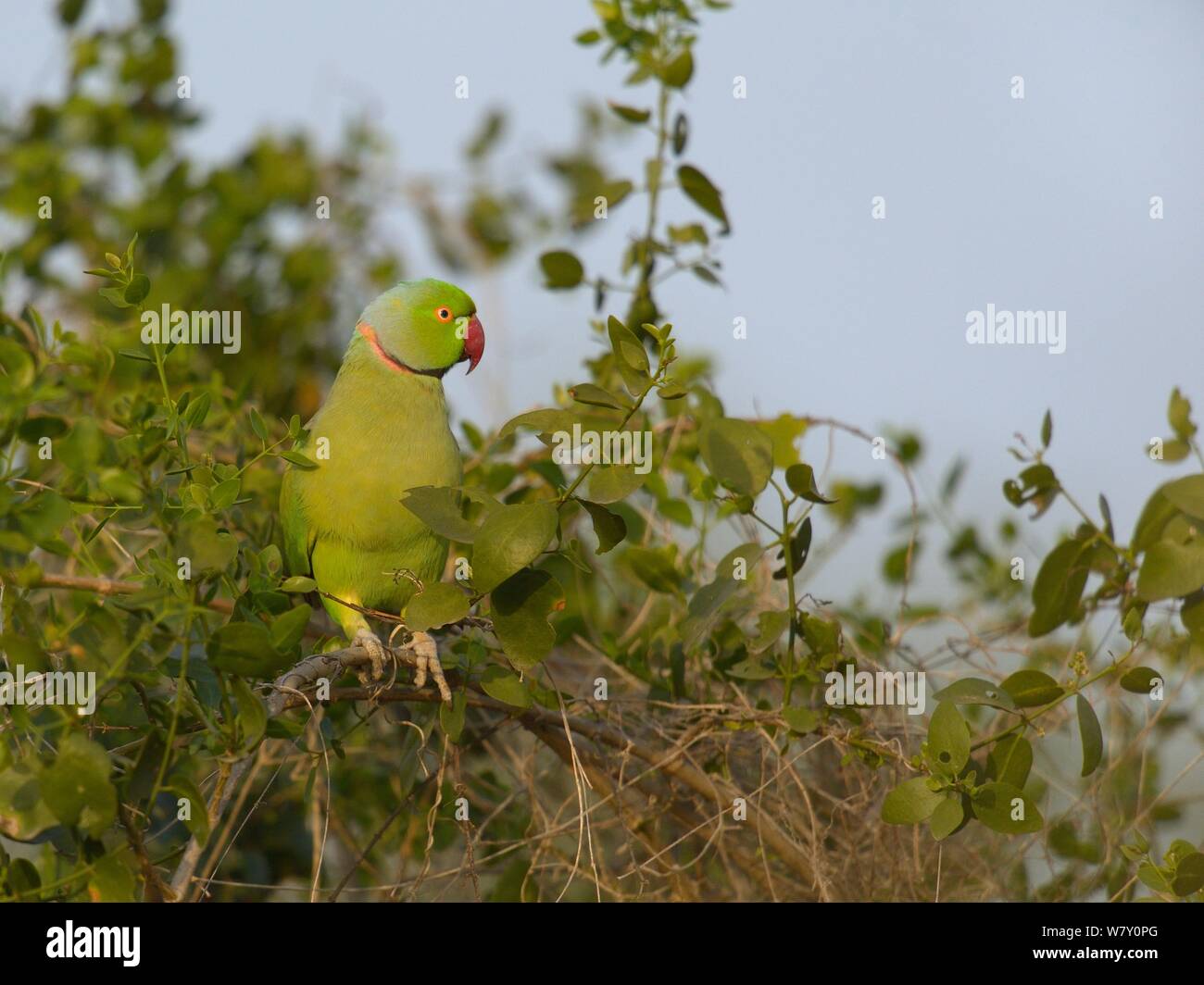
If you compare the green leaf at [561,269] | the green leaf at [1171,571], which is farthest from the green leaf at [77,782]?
the green leaf at [561,269]

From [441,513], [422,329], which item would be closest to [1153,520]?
[441,513]

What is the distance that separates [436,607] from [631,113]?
1658mm

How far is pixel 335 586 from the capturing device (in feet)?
9.70

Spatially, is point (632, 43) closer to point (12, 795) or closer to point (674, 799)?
point (674, 799)

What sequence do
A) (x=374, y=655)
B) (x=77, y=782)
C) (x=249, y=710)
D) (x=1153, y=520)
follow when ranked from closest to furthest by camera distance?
(x=77, y=782)
(x=249, y=710)
(x=374, y=655)
(x=1153, y=520)

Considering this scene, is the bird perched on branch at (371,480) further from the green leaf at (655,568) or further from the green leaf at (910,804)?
the green leaf at (910,804)

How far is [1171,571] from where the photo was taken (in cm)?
239

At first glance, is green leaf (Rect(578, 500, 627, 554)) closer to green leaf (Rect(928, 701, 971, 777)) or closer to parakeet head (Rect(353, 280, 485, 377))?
green leaf (Rect(928, 701, 971, 777))

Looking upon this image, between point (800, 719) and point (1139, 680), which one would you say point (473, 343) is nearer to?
point (800, 719)

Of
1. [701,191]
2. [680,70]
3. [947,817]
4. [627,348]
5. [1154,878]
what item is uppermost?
[680,70]

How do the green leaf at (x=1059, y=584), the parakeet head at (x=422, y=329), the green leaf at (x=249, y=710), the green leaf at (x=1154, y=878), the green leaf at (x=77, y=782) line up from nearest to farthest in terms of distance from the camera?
1. the green leaf at (x=77, y=782)
2. the green leaf at (x=249, y=710)
3. the green leaf at (x=1154, y=878)
4. the green leaf at (x=1059, y=584)
5. the parakeet head at (x=422, y=329)

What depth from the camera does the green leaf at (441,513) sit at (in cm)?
212

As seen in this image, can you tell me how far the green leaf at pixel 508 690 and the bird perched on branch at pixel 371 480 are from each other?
543mm

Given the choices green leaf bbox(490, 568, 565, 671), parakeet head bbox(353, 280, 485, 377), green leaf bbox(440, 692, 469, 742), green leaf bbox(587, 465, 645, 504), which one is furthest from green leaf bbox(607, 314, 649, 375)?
parakeet head bbox(353, 280, 485, 377)
